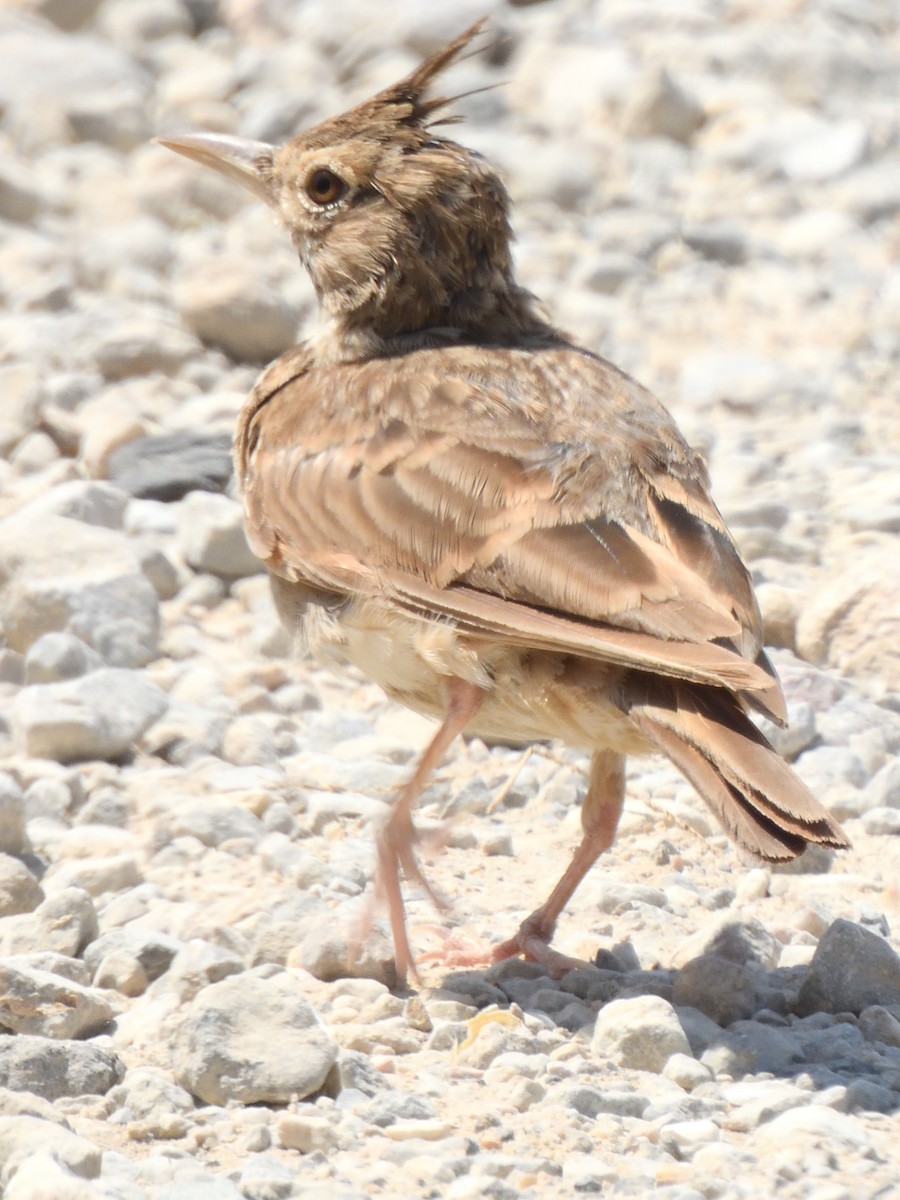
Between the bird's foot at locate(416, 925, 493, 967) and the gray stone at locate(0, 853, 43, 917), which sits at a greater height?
the gray stone at locate(0, 853, 43, 917)

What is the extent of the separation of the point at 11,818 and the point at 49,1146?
1563 mm

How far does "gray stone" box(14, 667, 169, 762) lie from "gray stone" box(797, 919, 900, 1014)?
6.91 feet

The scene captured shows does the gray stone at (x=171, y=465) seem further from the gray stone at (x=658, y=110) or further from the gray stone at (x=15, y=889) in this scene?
the gray stone at (x=658, y=110)

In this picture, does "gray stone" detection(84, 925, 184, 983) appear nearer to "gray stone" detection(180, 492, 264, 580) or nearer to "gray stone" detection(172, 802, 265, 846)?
"gray stone" detection(172, 802, 265, 846)

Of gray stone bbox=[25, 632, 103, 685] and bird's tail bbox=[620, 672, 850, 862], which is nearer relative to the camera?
bird's tail bbox=[620, 672, 850, 862]

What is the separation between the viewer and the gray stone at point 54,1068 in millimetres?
3381

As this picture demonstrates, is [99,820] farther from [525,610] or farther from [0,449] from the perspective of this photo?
[0,449]

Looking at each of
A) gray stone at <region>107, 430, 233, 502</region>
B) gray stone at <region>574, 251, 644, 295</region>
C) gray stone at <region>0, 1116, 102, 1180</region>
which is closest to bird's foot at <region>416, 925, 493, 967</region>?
gray stone at <region>0, 1116, 102, 1180</region>

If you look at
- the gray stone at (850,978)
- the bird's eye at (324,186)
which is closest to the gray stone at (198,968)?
the gray stone at (850,978)

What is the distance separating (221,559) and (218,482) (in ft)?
1.67

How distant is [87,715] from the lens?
204 inches

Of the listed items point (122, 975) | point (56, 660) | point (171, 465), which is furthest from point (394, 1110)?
point (171, 465)

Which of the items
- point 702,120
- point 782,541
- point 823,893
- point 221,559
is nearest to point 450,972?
point 823,893

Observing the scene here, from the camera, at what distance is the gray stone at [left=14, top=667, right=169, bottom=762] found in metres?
5.16
